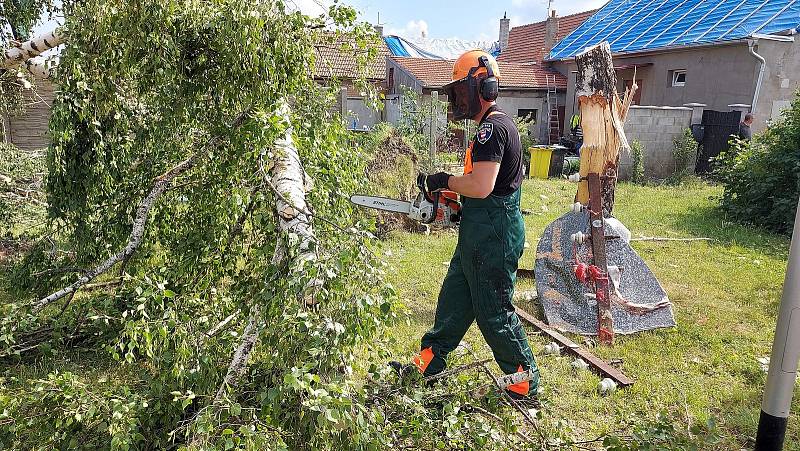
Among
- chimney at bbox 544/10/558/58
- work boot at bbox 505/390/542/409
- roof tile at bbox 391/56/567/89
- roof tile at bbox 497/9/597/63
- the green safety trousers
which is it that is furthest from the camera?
roof tile at bbox 497/9/597/63

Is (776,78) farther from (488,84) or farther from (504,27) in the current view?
(504,27)

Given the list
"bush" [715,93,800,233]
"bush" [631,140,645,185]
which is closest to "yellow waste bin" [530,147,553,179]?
"bush" [631,140,645,185]

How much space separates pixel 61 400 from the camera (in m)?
2.17

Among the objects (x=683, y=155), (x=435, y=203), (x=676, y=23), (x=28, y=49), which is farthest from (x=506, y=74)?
(x=435, y=203)

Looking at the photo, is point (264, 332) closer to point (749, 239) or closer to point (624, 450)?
point (624, 450)

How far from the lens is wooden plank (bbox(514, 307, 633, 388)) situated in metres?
3.55

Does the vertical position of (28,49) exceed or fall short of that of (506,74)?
it falls short

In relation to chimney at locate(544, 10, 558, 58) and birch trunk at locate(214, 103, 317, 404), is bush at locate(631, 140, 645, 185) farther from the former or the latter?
chimney at locate(544, 10, 558, 58)

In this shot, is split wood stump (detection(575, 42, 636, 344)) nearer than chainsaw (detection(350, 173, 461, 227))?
No

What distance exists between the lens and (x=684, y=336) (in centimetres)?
424

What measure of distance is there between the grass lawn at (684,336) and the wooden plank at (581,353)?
0.30 ft

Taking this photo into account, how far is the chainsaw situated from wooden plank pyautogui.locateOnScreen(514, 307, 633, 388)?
1491 mm

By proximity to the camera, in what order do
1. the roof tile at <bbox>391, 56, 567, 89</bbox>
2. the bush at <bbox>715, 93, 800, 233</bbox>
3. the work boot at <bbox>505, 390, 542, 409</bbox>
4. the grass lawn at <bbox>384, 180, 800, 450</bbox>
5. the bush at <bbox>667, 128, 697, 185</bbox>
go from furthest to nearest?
the roof tile at <bbox>391, 56, 567, 89</bbox> → the bush at <bbox>667, 128, 697, 185</bbox> → the bush at <bbox>715, 93, 800, 233</bbox> → the grass lawn at <bbox>384, 180, 800, 450</bbox> → the work boot at <bbox>505, 390, 542, 409</bbox>

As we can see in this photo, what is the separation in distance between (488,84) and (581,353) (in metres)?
2.06
